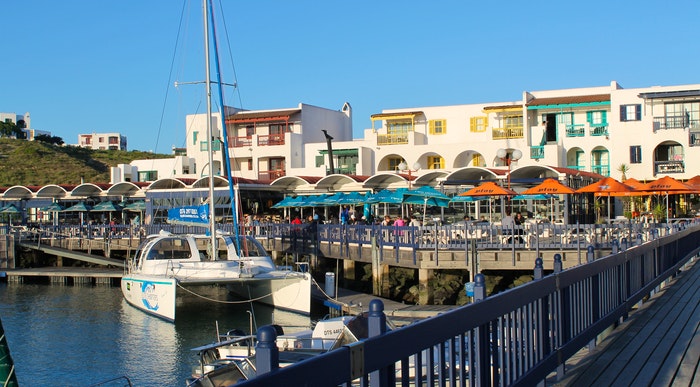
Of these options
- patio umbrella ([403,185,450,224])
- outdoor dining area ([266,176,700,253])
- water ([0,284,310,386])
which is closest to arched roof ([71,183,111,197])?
outdoor dining area ([266,176,700,253])

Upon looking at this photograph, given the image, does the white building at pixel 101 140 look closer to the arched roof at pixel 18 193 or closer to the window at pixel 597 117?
the arched roof at pixel 18 193

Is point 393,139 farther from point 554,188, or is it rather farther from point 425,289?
point 425,289

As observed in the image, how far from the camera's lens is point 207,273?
25.8 meters

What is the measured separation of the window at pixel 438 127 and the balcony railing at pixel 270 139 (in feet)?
40.0

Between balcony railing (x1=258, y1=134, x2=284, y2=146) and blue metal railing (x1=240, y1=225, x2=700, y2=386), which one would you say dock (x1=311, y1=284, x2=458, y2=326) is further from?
balcony railing (x1=258, y1=134, x2=284, y2=146)

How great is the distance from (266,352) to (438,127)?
54388mm

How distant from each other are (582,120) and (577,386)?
4736 cm

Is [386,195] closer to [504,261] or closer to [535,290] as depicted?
[504,261]

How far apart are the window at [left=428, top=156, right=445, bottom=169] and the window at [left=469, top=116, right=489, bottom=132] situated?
4.22m

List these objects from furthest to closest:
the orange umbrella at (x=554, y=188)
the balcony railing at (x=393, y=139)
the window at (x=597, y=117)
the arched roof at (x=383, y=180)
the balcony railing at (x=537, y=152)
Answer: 1. the balcony railing at (x=393, y=139)
2. the window at (x=597, y=117)
3. the balcony railing at (x=537, y=152)
4. the arched roof at (x=383, y=180)
5. the orange umbrella at (x=554, y=188)

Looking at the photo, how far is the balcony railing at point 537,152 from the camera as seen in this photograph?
1956 inches

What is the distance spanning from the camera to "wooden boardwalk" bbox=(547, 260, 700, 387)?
7.46 m

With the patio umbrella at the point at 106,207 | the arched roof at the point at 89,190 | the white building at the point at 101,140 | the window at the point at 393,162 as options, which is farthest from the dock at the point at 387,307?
the white building at the point at 101,140

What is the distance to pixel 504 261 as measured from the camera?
23500 millimetres
